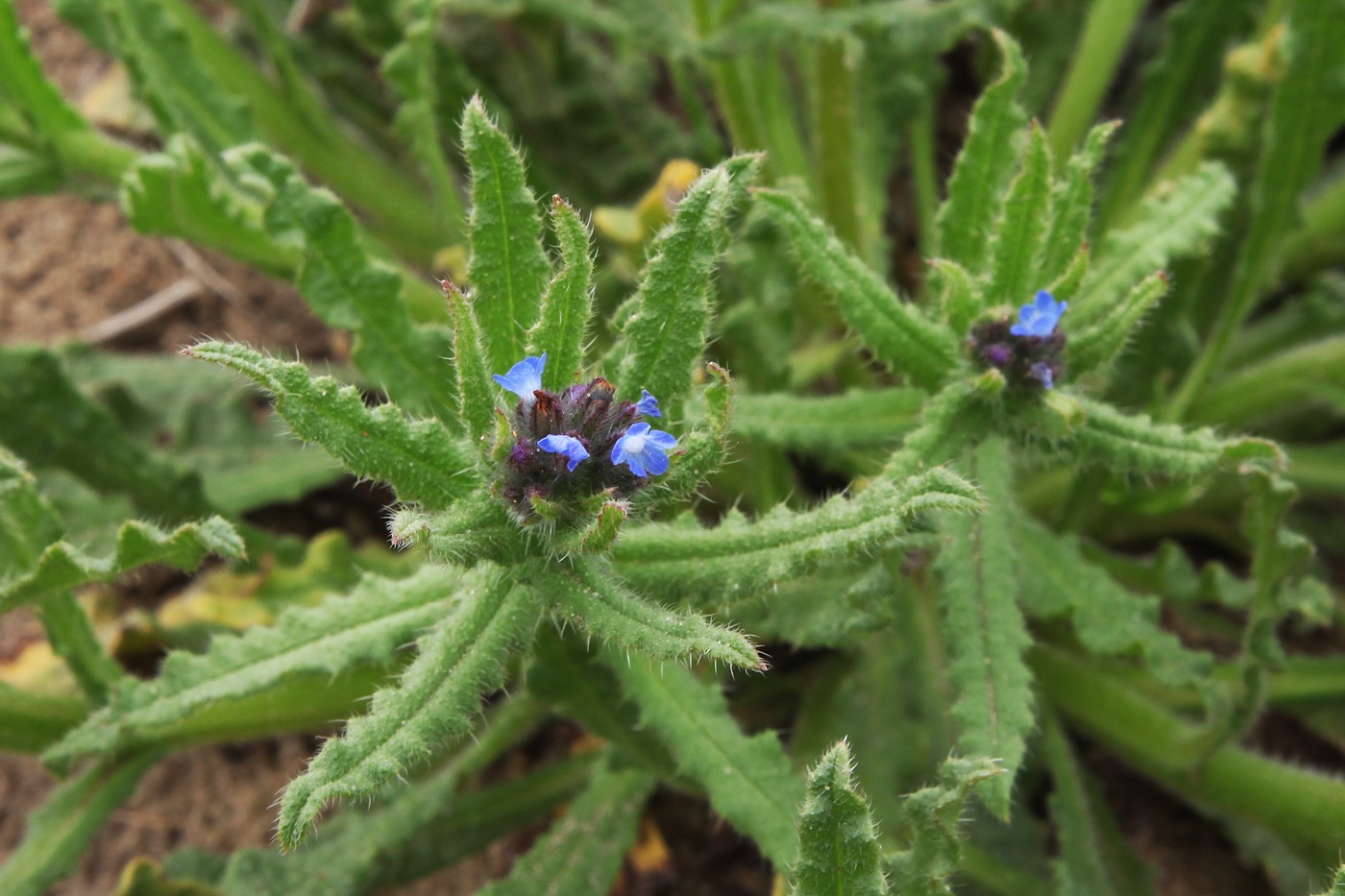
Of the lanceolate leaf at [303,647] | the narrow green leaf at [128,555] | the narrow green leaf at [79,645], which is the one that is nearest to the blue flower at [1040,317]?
the lanceolate leaf at [303,647]

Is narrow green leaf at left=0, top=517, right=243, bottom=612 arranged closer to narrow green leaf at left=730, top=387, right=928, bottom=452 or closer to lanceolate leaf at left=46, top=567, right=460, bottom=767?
lanceolate leaf at left=46, top=567, right=460, bottom=767

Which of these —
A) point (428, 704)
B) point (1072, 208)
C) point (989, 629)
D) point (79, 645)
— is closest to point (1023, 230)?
point (1072, 208)

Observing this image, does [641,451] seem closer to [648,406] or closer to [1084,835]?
[648,406]

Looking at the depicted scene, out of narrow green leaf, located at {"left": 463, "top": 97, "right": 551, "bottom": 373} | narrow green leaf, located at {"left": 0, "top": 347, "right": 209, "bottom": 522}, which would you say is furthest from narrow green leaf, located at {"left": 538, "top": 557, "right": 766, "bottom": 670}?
narrow green leaf, located at {"left": 0, "top": 347, "right": 209, "bottom": 522}

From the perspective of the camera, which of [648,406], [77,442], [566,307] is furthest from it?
[77,442]

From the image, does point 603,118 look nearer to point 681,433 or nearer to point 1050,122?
point 1050,122

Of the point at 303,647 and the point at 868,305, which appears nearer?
the point at 303,647

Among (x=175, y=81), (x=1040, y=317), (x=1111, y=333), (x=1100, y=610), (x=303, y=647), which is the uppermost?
(x=175, y=81)
